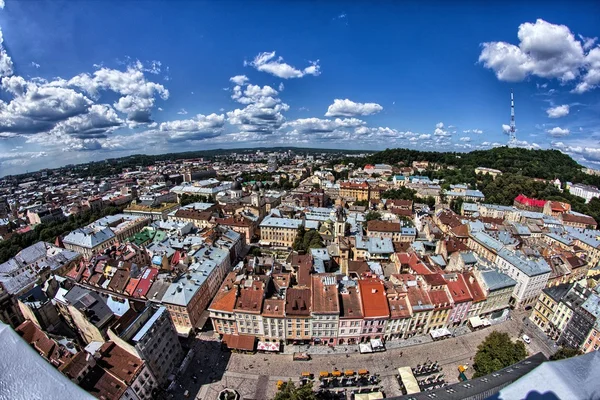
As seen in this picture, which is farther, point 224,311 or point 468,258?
point 468,258

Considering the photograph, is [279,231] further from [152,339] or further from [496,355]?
[496,355]

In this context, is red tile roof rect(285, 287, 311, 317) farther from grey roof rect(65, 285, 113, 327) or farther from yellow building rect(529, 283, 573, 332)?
yellow building rect(529, 283, 573, 332)

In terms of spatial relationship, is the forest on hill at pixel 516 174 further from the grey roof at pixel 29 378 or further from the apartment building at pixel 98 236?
the grey roof at pixel 29 378

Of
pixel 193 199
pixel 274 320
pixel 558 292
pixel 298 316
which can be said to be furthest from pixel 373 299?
pixel 193 199

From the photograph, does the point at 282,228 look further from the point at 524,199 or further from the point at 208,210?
the point at 524,199

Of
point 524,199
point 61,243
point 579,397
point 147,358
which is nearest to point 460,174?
point 524,199

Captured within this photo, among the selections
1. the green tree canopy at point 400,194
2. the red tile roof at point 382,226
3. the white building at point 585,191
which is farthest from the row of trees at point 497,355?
the white building at point 585,191

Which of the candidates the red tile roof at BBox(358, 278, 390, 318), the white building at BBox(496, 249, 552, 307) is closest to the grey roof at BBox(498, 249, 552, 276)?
the white building at BBox(496, 249, 552, 307)
